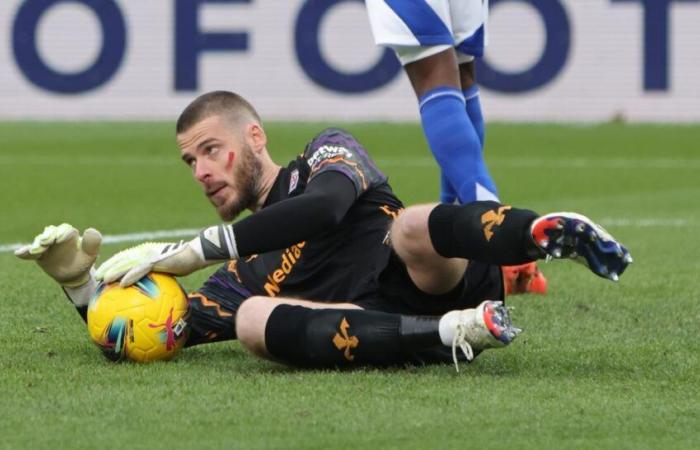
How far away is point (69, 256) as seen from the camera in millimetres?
4445

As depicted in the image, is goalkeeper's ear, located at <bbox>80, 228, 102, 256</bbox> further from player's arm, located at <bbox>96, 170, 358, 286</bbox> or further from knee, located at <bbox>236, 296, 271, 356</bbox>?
knee, located at <bbox>236, 296, 271, 356</bbox>

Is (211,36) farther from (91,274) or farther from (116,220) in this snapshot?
(91,274)

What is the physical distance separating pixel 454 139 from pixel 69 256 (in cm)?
148

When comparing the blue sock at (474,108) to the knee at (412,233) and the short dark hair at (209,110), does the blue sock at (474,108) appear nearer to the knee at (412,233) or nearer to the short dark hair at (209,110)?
the short dark hair at (209,110)

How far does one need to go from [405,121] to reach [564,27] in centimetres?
199

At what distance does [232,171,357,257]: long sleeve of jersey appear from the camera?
410cm

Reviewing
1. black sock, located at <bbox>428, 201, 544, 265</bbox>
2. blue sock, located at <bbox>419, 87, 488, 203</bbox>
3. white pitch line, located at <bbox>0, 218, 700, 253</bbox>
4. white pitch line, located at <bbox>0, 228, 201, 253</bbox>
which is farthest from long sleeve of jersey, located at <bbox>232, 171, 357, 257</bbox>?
white pitch line, located at <bbox>0, 228, 201, 253</bbox>

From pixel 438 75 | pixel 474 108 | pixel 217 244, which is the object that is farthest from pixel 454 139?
pixel 217 244

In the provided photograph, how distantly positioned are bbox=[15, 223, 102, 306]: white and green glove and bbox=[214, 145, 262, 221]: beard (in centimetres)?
37

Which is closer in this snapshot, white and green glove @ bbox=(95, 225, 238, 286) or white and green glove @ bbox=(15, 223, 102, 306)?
white and green glove @ bbox=(95, 225, 238, 286)

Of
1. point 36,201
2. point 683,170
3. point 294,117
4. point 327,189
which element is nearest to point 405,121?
point 294,117

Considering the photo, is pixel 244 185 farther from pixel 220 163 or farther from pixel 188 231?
pixel 188 231

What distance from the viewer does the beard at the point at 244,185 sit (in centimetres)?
445

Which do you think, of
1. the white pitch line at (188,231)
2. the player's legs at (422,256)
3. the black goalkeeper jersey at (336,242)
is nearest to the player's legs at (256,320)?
the black goalkeeper jersey at (336,242)
